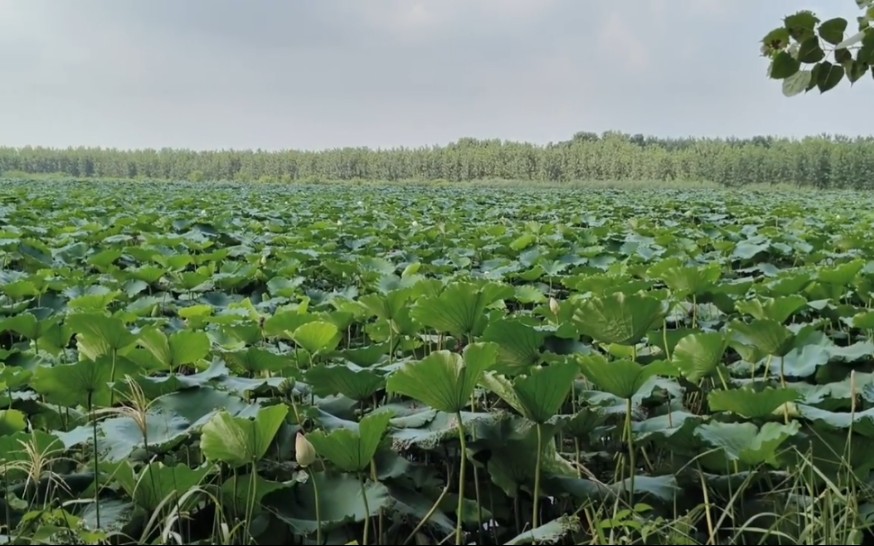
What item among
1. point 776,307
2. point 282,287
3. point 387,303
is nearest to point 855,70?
point 776,307

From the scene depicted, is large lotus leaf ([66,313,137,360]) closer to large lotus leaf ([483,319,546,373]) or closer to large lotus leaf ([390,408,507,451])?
large lotus leaf ([390,408,507,451])

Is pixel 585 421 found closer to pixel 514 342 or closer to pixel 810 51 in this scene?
pixel 514 342

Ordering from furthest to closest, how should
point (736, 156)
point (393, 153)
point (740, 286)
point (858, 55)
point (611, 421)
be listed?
point (393, 153)
point (736, 156)
point (740, 286)
point (858, 55)
point (611, 421)

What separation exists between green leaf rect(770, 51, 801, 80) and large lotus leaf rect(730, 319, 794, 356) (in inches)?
18.1

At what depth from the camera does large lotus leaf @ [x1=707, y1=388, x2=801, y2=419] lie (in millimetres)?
969

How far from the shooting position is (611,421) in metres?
1.25

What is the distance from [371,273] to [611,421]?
4.62ft

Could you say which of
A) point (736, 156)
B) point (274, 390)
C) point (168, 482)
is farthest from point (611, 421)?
point (736, 156)

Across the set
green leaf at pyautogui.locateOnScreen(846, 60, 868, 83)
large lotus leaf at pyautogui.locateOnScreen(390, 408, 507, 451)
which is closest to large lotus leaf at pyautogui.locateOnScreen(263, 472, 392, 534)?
large lotus leaf at pyautogui.locateOnScreen(390, 408, 507, 451)

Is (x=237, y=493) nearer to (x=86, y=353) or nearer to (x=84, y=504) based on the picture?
(x=84, y=504)

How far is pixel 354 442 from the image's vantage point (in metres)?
0.90

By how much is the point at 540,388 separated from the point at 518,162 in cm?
5539

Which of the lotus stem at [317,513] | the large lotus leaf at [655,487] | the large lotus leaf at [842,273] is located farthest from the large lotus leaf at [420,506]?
the large lotus leaf at [842,273]

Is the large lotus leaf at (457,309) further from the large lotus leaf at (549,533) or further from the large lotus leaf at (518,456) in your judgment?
the large lotus leaf at (549,533)
